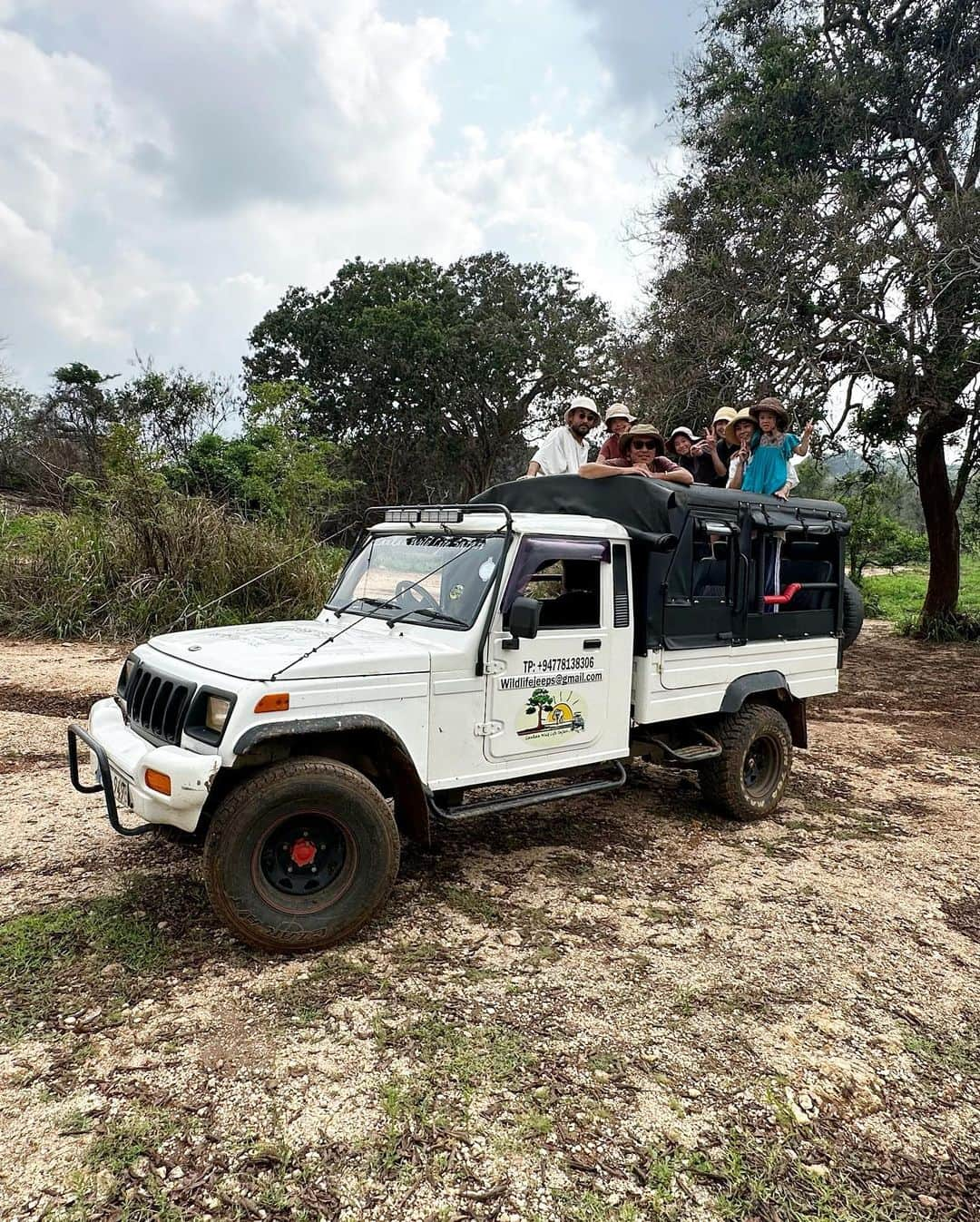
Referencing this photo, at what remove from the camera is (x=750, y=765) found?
5344 millimetres

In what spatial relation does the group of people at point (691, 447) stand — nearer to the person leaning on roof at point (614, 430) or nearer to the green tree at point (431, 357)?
the person leaning on roof at point (614, 430)

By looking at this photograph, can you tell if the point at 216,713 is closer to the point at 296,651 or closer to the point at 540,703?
the point at 296,651

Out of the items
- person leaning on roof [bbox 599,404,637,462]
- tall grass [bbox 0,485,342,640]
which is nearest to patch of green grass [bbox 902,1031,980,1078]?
person leaning on roof [bbox 599,404,637,462]

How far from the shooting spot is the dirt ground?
2.28m

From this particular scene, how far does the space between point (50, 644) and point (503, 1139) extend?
370 inches

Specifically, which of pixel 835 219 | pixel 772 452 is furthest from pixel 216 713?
pixel 835 219

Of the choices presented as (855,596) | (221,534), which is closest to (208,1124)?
(855,596)

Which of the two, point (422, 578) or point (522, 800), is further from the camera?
point (422, 578)

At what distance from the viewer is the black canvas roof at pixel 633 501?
4.56m

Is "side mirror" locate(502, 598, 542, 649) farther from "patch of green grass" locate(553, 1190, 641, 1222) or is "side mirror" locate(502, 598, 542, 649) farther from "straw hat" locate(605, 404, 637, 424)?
"straw hat" locate(605, 404, 637, 424)

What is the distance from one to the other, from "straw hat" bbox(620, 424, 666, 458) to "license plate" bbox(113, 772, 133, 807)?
137 inches

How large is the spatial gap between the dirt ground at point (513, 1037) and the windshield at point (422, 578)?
136 cm

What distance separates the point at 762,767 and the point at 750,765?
0.17m

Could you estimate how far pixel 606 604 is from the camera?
4.41 meters
